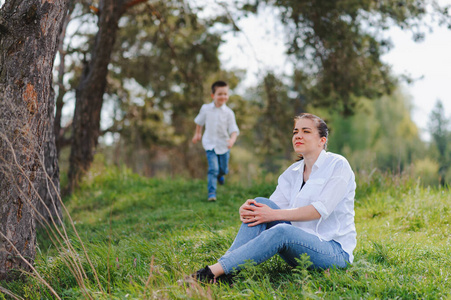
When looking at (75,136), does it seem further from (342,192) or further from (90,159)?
(342,192)

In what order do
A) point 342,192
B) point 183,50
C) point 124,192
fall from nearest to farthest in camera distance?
1. point 342,192
2. point 124,192
3. point 183,50

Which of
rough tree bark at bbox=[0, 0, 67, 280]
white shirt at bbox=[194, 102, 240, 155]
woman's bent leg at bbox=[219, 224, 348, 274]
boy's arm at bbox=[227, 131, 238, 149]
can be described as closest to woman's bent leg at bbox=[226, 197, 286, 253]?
woman's bent leg at bbox=[219, 224, 348, 274]

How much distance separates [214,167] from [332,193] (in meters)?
3.98

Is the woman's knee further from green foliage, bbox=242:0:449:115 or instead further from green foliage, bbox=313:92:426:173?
green foliage, bbox=313:92:426:173

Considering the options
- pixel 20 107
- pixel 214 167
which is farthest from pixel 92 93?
pixel 20 107

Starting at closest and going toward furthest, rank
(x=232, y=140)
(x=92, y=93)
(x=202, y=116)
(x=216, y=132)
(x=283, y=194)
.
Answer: (x=283, y=194) → (x=232, y=140) → (x=216, y=132) → (x=202, y=116) → (x=92, y=93)

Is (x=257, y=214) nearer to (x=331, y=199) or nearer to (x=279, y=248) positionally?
(x=279, y=248)

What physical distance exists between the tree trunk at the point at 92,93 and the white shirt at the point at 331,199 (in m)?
6.41

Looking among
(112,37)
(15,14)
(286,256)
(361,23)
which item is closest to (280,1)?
(361,23)

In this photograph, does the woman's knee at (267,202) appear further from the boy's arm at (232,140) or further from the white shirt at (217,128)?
the white shirt at (217,128)

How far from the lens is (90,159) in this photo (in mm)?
8852

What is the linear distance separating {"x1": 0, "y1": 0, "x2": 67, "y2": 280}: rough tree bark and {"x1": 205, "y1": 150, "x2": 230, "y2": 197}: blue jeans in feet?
11.4

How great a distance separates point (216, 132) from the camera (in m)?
7.14

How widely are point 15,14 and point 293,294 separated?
129 inches
